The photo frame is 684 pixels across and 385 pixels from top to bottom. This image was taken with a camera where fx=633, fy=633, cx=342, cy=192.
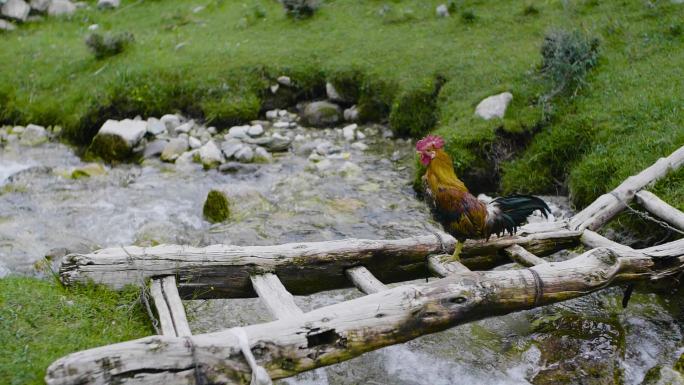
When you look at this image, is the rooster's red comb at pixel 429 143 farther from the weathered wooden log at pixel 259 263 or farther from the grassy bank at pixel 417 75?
the grassy bank at pixel 417 75

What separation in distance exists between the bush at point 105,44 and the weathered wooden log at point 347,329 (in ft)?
49.2

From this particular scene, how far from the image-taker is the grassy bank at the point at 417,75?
1072cm

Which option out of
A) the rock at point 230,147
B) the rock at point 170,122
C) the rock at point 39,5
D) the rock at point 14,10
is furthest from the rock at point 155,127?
the rock at point 39,5

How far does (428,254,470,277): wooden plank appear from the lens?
6.31 meters

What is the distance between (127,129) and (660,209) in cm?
1101

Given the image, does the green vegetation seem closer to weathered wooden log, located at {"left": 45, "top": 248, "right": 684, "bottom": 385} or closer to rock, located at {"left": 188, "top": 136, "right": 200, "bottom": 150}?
weathered wooden log, located at {"left": 45, "top": 248, "right": 684, "bottom": 385}

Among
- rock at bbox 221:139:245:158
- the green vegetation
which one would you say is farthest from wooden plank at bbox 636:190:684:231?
rock at bbox 221:139:245:158

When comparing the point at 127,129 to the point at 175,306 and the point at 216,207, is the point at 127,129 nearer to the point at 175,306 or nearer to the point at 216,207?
the point at 216,207

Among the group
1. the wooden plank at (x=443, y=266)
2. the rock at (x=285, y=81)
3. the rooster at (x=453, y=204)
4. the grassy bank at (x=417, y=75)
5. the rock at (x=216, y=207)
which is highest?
the rooster at (x=453, y=204)

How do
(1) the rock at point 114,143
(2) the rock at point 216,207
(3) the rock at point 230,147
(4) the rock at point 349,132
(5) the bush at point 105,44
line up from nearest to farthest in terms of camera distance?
(2) the rock at point 216,207 < (3) the rock at point 230,147 < (1) the rock at point 114,143 < (4) the rock at point 349,132 < (5) the bush at point 105,44

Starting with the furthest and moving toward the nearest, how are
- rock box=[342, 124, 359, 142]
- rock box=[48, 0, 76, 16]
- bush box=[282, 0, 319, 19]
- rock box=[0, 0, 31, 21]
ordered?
rock box=[48, 0, 76, 16], rock box=[0, 0, 31, 21], bush box=[282, 0, 319, 19], rock box=[342, 124, 359, 142]

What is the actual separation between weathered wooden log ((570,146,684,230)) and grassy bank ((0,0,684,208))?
0.90 ft

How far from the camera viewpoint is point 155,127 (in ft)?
48.2

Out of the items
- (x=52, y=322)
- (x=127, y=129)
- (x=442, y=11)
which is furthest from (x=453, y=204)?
(x=442, y=11)
